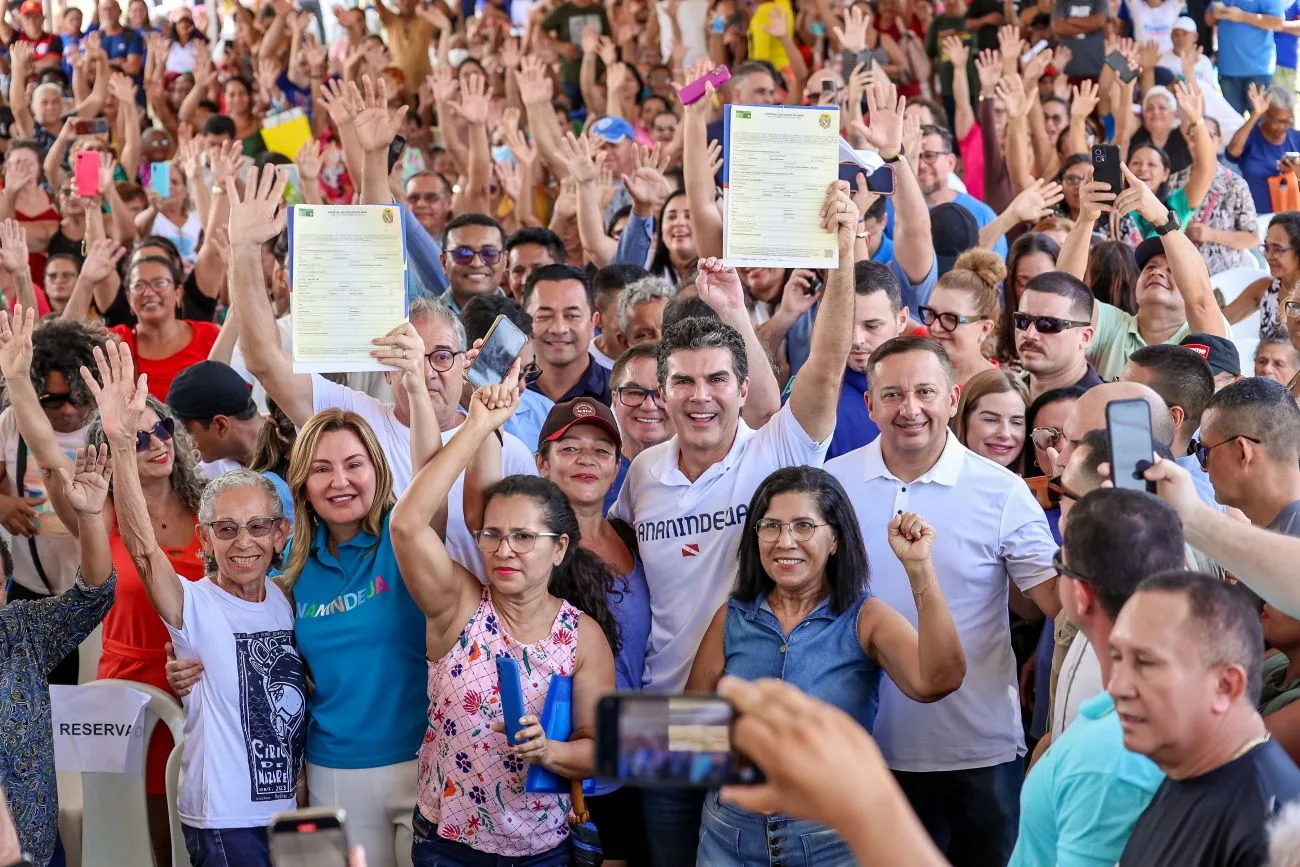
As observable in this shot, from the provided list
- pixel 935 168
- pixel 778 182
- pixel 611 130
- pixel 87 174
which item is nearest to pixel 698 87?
pixel 778 182

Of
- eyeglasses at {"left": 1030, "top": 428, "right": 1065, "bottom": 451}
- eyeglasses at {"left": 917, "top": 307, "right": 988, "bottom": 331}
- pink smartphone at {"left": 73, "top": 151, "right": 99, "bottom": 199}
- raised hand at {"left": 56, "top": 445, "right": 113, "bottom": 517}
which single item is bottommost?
eyeglasses at {"left": 1030, "top": 428, "right": 1065, "bottom": 451}

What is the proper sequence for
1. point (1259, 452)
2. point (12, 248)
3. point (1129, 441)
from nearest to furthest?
point (1129, 441) → point (1259, 452) → point (12, 248)

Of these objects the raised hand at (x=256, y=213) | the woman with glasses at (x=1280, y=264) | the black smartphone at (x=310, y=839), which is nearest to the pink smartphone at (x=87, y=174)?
the raised hand at (x=256, y=213)

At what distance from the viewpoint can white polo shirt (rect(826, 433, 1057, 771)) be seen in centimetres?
337

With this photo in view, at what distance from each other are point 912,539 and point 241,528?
5.29 feet

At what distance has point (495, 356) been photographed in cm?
348

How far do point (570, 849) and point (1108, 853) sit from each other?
148 centimetres

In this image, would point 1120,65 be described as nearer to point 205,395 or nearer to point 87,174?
point 205,395

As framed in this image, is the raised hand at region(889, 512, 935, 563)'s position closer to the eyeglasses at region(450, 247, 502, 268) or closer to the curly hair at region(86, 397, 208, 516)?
the curly hair at region(86, 397, 208, 516)

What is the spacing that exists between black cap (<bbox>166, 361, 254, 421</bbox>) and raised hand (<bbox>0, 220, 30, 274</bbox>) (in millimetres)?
1492

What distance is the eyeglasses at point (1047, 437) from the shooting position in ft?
12.9

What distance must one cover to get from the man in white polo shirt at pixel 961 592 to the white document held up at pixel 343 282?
1302 millimetres

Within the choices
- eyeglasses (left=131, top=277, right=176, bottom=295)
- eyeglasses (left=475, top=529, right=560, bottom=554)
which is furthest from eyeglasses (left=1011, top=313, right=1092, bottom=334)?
eyeglasses (left=131, top=277, right=176, bottom=295)

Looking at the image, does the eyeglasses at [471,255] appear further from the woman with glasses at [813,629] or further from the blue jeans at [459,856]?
the blue jeans at [459,856]
